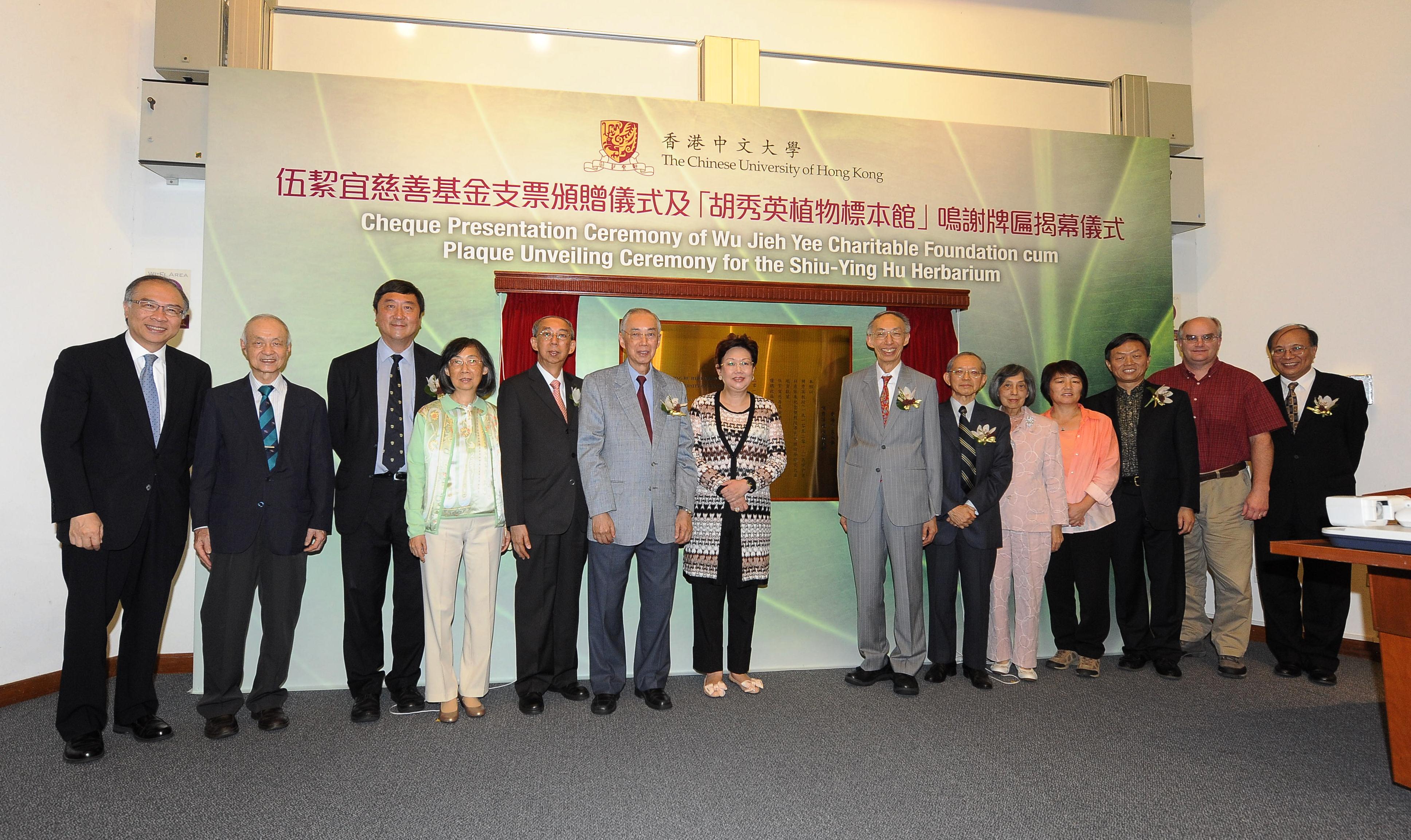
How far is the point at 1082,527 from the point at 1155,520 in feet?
1.31

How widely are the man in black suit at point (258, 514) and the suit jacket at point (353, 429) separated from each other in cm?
7

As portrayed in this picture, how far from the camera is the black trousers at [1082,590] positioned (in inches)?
171

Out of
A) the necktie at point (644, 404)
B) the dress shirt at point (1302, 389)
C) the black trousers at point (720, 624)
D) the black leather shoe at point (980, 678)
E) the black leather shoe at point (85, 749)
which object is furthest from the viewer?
the dress shirt at point (1302, 389)

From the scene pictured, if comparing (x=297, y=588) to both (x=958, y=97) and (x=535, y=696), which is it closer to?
(x=535, y=696)

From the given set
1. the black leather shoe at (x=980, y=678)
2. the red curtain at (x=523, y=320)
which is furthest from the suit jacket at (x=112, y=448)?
the black leather shoe at (x=980, y=678)

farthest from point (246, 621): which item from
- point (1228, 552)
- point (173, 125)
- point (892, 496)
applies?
point (1228, 552)

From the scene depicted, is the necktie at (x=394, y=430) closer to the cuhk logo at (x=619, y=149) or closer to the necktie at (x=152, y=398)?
the necktie at (x=152, y=398)

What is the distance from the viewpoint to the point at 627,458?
3.75 metres

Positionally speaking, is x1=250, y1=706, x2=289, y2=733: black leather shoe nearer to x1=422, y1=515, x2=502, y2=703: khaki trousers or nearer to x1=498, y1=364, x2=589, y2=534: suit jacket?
x1=422, y1=515, x2=502, y2=703: khaki trousers

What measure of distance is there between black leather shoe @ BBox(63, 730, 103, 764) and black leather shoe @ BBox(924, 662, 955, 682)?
3758 millimetres

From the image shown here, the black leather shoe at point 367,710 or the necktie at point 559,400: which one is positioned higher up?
the necktie at point 559,400

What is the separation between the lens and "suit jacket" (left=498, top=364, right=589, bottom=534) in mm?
3682

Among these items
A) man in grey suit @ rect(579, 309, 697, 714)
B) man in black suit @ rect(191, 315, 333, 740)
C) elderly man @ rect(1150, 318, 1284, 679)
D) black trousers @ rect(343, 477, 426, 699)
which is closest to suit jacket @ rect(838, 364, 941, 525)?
man in grey suit @ rect(579, 309, 697, 714)

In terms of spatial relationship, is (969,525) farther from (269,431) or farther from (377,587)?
(269,431)
